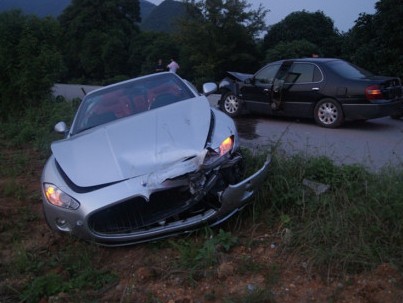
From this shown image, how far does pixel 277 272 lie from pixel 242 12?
20.3 m

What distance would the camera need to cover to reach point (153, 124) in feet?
17.0

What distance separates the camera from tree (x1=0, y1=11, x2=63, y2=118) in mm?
13297

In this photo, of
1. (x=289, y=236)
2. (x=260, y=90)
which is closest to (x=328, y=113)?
(x=260, y=90)

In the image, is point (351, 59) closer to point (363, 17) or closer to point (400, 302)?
point (363, 17)

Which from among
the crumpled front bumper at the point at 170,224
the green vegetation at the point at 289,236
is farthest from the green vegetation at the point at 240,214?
the crumpled front bumper at the point at 170,224

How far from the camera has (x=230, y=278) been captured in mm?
3871

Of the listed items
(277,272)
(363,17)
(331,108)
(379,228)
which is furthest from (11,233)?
(363,17)

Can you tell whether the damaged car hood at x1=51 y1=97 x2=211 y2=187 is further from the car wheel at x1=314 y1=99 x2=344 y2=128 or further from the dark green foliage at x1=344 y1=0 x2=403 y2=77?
the dark green foliage at x1=344 y1=0 x2=403 y2=77

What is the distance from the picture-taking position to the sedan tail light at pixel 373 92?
9.30 m

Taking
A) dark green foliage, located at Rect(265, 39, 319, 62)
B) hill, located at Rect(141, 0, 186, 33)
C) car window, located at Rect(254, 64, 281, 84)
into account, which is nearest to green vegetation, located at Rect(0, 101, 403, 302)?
car window, located at Rect(254, 64, 281, 84)

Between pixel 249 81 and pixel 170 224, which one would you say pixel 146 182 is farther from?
pixel 249 81

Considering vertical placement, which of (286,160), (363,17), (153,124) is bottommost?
(286,160)

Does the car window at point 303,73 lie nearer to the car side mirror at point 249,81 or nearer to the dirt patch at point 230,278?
the car side mirror at point 249,81

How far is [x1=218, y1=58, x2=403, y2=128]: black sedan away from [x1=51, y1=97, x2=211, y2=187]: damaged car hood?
405cm
